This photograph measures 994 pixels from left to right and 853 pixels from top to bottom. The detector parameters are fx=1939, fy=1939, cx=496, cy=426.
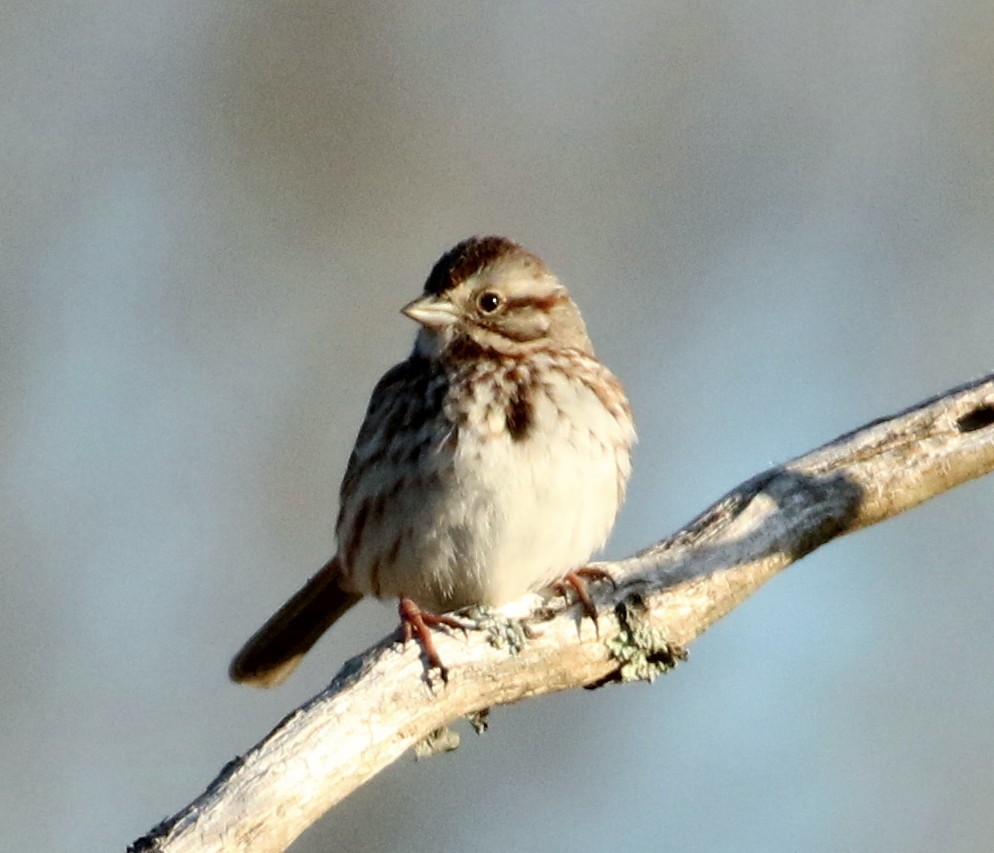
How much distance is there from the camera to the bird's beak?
6773 mm

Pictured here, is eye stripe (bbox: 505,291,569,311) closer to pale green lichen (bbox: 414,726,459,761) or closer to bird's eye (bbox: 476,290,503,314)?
bird's eye (bbox: 476,290,503,314)

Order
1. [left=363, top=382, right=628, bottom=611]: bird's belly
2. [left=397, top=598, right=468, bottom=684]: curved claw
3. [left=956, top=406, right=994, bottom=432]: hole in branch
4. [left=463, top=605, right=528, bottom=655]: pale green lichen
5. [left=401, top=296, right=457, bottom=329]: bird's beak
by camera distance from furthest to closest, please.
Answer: [left=401, top=296, right=457, bottom=329]: bird's beak
[left=363, top=382, right=628, bottom=611]: bird's belly
[left=956, top=406, right=994, bottom=432]: hole in branch
[left=463, top=605, right=528, bottom=655]: pale green lichen
[left=397, top=598, right=468, bottom=684]: curved claw

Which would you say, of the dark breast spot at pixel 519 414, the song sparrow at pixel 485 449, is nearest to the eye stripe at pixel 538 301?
the song sparrow at pixel 485 449

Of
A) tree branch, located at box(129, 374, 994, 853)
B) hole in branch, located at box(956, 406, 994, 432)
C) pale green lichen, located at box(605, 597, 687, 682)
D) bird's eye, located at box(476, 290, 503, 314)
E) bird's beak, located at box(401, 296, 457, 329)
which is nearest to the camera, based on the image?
tree branch, located at box(129, 374, 994, 853)

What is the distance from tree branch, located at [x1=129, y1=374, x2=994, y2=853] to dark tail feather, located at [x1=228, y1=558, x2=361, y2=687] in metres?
A: 1.52

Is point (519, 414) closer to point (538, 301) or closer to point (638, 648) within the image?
point (538, 301)

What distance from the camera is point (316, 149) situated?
34.6 ft

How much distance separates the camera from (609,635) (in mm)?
5680

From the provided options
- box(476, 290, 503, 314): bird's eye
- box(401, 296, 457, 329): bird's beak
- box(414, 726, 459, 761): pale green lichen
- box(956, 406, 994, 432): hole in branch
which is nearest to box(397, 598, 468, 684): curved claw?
box(414, 726, 459, 761): pale green lichen

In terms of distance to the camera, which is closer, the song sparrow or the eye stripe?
the song sparrow

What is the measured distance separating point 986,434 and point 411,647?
2.01 m

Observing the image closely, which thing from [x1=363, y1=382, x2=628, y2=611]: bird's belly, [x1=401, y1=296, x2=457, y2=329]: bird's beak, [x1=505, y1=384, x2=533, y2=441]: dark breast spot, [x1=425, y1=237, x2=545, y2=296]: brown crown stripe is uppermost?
[x1=425, y1=237, x2=545, y2=296]: brown crown stripe

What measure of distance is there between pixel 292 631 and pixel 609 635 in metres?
2.15

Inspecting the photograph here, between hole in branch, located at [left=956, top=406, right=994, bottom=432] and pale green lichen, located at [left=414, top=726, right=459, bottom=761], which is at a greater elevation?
hole in branch, located at [left=956, top=406, right=994, bottom=432]
